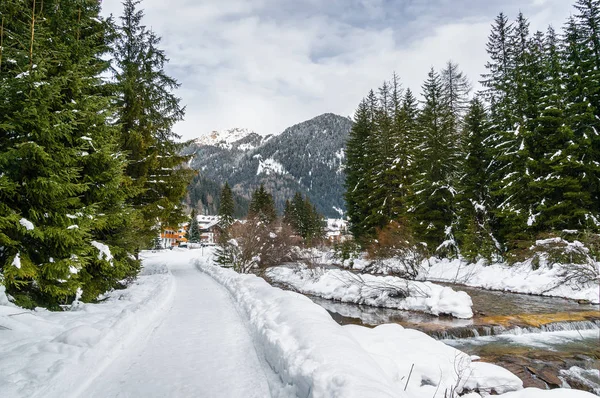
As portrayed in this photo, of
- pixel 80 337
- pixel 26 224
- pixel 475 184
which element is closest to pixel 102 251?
pixel 26 224

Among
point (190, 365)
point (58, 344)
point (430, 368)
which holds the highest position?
point (58, 344)

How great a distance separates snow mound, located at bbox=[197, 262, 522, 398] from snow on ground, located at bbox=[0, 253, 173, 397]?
2542mm

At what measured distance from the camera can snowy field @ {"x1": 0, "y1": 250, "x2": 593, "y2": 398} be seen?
157 inches

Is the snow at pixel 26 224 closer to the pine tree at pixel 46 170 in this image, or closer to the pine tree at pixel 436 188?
the pine tree at pixel 46 170

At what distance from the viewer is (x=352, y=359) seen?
413 cm

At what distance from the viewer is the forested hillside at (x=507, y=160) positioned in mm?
17016

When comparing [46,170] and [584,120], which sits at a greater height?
[584,120]

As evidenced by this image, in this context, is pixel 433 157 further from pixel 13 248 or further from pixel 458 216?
pixel 13 248

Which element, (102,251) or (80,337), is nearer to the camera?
(80,337)

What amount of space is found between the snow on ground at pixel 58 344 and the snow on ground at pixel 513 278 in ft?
53.7

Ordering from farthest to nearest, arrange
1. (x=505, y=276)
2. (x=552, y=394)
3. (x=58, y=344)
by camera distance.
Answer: (x=505, y=276) < (x=58, y=344) < (x=552, y=394)

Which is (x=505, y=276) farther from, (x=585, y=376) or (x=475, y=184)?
(x=585, y=376)

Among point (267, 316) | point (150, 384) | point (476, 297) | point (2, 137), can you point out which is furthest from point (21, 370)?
point (476, 297)

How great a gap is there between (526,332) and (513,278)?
8.25m
